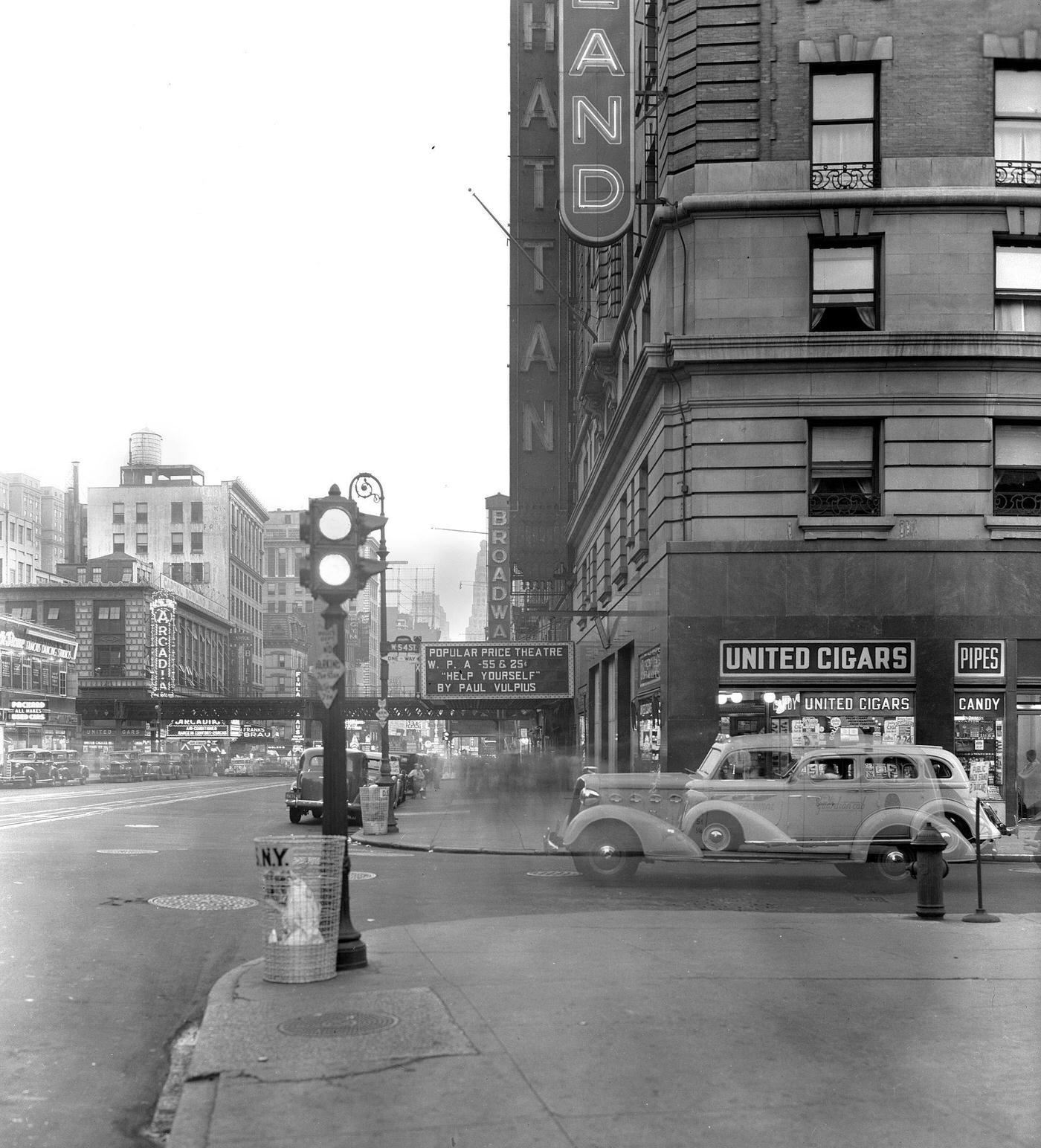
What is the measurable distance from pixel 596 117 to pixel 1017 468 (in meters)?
11.7

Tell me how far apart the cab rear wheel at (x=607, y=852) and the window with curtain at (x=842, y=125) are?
1462cm

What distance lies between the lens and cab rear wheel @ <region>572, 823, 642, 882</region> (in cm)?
1634

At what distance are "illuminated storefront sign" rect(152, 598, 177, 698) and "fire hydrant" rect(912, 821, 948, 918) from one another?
96.5 m

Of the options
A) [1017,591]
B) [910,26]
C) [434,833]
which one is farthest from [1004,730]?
[910,26]

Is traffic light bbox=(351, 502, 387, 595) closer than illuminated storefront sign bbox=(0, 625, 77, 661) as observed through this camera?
Yes

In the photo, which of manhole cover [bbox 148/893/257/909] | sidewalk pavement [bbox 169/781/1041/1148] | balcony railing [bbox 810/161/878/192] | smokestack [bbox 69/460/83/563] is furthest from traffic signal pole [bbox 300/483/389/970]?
smokestack [bbox 69/460/83/563]

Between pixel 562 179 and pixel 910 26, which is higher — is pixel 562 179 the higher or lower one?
the lower one

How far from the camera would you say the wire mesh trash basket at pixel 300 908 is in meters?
9.17

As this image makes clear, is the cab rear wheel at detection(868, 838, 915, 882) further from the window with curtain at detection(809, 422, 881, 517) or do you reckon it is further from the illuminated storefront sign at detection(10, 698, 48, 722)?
the illuminated storefront sign at detection(10, 698, 48, 722)

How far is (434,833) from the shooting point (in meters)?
25.9

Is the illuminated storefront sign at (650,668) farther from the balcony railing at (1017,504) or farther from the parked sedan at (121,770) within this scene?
the parked sedan at (121,770)

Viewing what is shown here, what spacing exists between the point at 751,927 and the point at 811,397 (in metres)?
14.5

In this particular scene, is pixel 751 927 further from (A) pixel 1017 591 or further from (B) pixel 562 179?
(B) pixel 562 179

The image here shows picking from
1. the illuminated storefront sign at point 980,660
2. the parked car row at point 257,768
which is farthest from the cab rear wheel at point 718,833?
the parked car row at point 257,768
